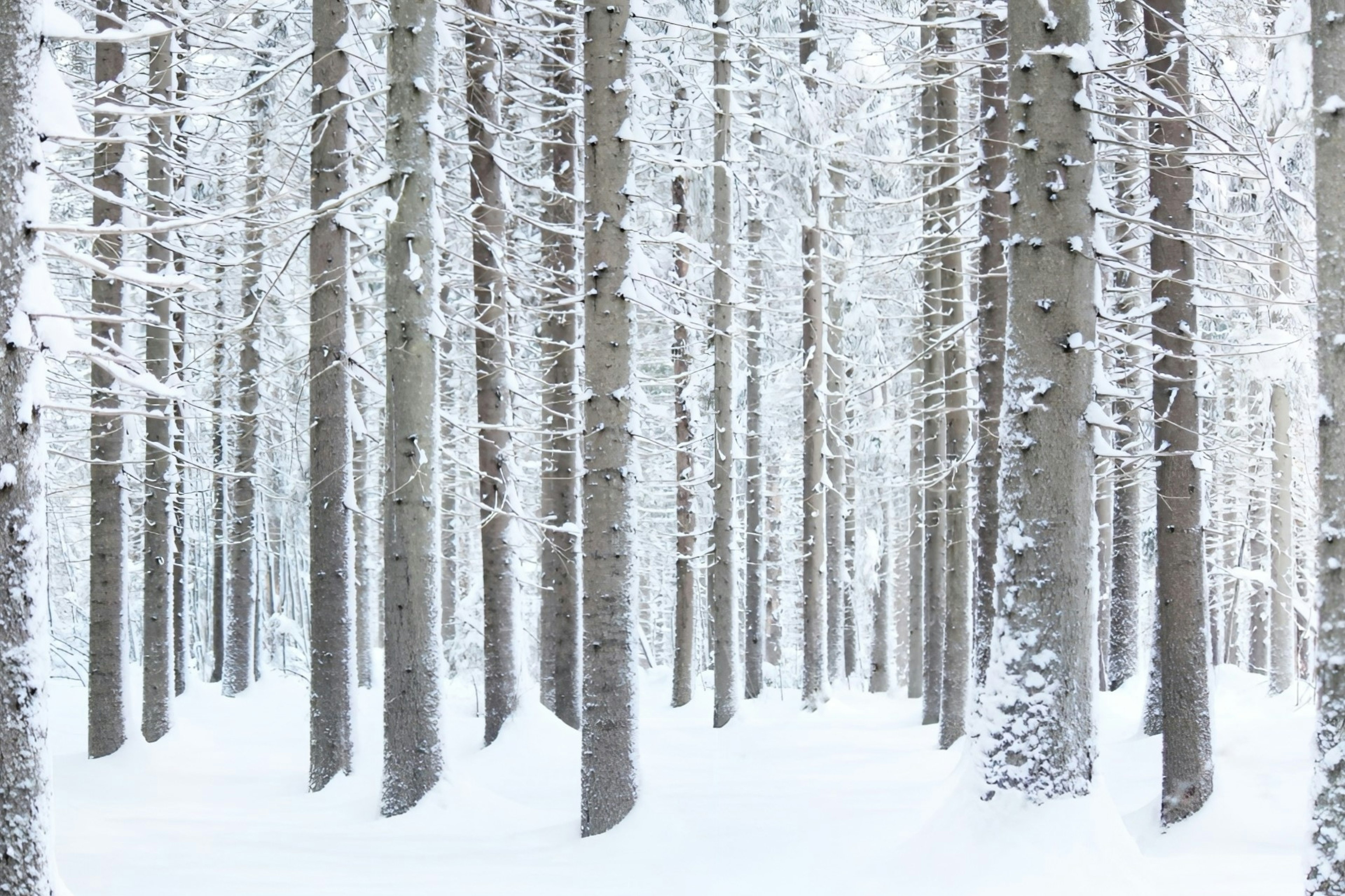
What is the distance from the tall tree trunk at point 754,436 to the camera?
62.4ft

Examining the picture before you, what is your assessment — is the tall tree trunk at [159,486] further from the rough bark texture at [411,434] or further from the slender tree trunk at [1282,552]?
the slender tree trunk at [1282,552]

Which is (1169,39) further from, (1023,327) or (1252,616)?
(1252,616)

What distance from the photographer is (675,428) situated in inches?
A: 752

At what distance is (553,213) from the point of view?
14.4 metres

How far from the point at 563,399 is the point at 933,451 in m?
6.10

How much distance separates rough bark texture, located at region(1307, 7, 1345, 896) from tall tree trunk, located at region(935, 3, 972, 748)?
681 centimetres

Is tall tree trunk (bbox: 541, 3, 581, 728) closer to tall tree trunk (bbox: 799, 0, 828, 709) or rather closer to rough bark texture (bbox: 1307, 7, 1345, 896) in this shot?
tall tree trunk (bbox: 799, 0, 828, 709)

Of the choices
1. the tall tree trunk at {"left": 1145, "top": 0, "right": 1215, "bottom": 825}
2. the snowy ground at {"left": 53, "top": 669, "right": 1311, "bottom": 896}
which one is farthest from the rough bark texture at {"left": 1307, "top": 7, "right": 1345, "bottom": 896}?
the tall tree trunk at {"left": 1145, "top": 0, "right": 1215, "bottom": 825}

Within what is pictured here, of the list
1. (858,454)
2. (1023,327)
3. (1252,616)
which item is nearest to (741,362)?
(858,454)

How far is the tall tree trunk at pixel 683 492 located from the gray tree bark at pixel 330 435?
18.6 ft

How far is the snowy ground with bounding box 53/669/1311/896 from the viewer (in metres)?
6.53

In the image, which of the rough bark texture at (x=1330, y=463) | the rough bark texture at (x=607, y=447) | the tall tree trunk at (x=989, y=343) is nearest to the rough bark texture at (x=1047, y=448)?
the rough bark texture at (x=1330, y=463)

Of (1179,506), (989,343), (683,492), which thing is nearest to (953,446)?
(683,492)

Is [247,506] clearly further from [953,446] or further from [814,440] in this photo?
[953,446]
